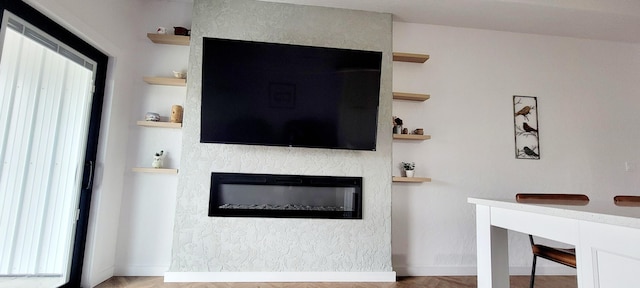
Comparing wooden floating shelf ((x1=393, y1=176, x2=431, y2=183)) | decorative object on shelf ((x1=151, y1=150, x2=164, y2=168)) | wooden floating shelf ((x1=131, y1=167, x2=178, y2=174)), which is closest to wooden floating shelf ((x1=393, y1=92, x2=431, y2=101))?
wooden floating shelf ((x1=393, y1=176, x2=431, y2=183))

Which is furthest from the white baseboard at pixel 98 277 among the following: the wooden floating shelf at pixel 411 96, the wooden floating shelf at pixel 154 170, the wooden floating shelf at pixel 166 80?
the wooden floating shelf at pixel 411 96

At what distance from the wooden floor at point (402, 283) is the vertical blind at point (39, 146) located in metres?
0.49

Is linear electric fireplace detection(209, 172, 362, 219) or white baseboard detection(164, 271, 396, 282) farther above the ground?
linear electric fireplace detection(209, 172, 362, 219)

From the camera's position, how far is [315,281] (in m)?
2.65

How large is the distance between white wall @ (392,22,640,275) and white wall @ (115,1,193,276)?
7.15 ft

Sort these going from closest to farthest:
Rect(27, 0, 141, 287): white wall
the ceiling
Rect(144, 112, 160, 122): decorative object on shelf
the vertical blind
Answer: the vertical blind, Rect(27, 0, 141, 287): white wall, Rect(144, 112, 160, 122): decorative object on shelf, the ceiling

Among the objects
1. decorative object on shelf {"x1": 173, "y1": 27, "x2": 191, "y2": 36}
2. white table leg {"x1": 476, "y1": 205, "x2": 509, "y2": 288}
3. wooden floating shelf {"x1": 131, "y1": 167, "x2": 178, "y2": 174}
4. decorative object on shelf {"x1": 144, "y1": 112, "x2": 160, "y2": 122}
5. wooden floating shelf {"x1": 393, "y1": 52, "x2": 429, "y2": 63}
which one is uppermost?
decorative object on shelf {"x1": 173, "y1": 27, "x2": 191, "y2": 36}

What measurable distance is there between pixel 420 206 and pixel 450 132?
853 mm

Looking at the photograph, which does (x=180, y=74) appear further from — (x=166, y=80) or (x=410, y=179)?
(x=410, y=179)

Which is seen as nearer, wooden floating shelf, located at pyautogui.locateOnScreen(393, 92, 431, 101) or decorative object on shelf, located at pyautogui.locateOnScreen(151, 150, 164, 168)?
decorative object on shelf, located at pyautogui.locateOnScreen(151, 150, 164, 168)

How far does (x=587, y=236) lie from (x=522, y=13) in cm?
272

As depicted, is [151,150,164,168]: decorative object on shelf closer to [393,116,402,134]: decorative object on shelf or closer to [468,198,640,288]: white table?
[393,116,402,134]: decorative object on shelf

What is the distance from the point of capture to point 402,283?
270cm

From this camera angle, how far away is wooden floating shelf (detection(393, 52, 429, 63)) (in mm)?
3039
